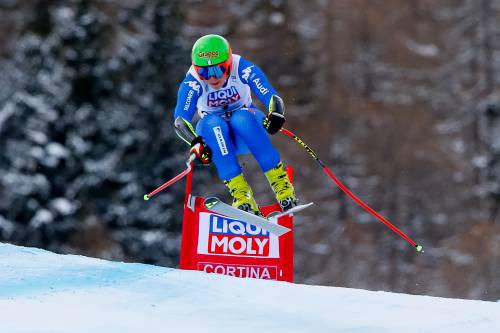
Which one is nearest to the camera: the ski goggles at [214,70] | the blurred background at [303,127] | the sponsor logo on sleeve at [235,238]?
the ski goggles at [214,70]

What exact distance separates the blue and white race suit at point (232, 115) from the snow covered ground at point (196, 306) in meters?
1.19

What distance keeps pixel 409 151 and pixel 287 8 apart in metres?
6.45

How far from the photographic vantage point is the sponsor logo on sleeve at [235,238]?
26.2ft

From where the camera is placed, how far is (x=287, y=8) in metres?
36.9

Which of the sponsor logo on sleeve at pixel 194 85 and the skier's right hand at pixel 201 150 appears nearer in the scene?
the skier's right hand at pixel 201 150

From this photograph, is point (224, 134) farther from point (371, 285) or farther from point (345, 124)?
point (345, 124)

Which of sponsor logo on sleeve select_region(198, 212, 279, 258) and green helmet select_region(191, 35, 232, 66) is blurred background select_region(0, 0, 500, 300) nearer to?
sponsor logo on sleeve select_region(198, 212, 279, 258)

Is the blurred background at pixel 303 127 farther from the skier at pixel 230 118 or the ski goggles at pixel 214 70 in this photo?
the ski goggles at pixel 214 70

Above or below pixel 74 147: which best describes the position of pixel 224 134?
below

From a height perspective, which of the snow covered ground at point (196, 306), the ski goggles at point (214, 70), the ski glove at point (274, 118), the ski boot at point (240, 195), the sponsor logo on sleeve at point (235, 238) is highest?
the ski goggles at point (214, 70)

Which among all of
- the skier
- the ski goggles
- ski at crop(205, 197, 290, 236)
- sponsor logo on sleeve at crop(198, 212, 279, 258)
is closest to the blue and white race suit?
the skier

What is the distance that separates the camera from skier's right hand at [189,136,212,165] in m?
7.47

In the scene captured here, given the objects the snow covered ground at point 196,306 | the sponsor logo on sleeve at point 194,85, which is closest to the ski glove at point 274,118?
the sponsor logo on sleeve at point 194,85

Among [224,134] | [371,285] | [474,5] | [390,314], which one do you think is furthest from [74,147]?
[390,314]
